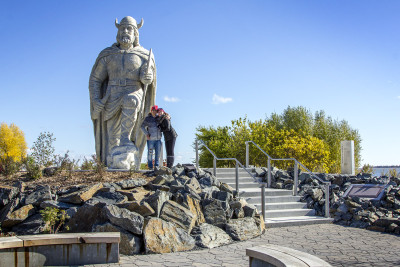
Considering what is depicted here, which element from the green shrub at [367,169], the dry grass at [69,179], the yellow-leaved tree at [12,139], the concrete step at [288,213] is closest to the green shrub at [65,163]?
the dry grass at [69,179]

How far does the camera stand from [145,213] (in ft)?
21.3

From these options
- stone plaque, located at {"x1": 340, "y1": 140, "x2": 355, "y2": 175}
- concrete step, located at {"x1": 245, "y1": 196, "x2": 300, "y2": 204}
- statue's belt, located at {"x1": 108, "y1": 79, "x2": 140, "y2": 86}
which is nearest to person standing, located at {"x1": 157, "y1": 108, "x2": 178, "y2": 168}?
statue's belt, located at {"x1": 108, "y1": 79, "x2": 140, "y2": 86}

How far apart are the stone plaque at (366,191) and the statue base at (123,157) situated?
5600 mm

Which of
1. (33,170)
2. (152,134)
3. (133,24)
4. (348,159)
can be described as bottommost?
(33,170)

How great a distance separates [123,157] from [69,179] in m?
2.16

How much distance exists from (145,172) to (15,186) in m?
2.76

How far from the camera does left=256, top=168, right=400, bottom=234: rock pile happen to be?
8969 millimetres

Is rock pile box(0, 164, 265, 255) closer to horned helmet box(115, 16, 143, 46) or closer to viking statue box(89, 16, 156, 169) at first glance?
viking statue box(89, 16, 156, 169)

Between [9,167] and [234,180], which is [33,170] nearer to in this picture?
[9,167]

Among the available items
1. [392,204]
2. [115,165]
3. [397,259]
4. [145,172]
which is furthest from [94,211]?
[392,204]

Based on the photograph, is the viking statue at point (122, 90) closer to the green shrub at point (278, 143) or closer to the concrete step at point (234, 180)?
the concrete step at point (234, 180)

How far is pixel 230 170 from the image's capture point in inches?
458

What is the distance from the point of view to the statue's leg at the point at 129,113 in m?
10.9

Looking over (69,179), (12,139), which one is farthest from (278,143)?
(12,139)
